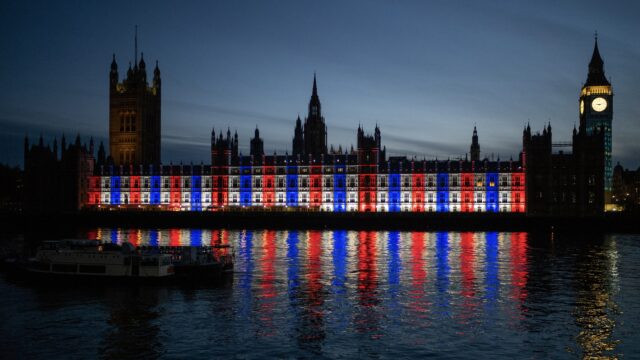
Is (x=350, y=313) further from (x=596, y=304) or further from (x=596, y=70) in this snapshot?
(x=596, y=70)

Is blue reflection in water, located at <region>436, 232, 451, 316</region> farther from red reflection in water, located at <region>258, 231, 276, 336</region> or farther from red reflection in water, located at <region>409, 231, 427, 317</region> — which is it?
red reflection in water, located at <region>258, 231, 276, 336</region>

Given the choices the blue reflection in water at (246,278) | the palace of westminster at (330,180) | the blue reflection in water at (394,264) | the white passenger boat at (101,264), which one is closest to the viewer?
the blue reflection in water at (246,278)

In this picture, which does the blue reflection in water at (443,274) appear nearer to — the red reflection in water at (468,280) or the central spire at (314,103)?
the red reflection in water at (468,280)

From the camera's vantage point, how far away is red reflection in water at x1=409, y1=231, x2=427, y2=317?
4696cm

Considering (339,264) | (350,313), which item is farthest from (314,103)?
(350,313)

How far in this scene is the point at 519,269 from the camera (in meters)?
66.6

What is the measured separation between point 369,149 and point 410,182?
10972 mm

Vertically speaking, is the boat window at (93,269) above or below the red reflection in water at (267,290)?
above

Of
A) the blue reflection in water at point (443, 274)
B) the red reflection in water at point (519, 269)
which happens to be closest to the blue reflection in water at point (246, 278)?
the blue reflection in water at point (443, 274)

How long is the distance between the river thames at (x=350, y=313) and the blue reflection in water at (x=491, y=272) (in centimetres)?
16

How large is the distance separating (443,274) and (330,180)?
9382 cm

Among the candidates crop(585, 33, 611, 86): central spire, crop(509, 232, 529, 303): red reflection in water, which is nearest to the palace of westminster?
crop(585, 33, 611, 86): central spire

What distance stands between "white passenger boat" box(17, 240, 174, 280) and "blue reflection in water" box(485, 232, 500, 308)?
81.0 feet

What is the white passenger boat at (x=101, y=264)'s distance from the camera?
5772 cm
